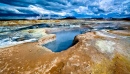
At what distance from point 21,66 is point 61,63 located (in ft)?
11.2

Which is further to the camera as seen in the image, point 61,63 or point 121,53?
point 121,53

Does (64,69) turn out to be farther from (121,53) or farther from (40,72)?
(121,53)

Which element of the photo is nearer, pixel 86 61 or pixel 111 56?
pixel 86 61

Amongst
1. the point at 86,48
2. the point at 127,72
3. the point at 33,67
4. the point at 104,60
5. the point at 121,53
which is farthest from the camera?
the point at 86,48

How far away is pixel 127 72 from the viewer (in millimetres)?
7621

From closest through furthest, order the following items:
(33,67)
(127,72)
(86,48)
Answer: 1. (127,72)
2. (33,67)
3. (86,48)

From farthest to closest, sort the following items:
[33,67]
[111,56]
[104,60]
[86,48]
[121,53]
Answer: [86,48], [121,53], [111,56], [104,60], [33,67]

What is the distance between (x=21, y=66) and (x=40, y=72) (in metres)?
2.03

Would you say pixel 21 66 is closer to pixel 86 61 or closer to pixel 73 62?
pixel 73 62

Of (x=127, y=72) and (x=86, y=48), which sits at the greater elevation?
(x=86, y=48)

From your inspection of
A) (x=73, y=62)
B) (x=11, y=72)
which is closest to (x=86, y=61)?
(x=73, y=62)

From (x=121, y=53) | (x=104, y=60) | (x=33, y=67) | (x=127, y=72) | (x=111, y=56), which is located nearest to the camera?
(x=127, y=72)

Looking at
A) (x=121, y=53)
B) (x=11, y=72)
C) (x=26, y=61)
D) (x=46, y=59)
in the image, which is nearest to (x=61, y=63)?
(x=46, y=59)

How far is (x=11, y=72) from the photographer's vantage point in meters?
7.85
